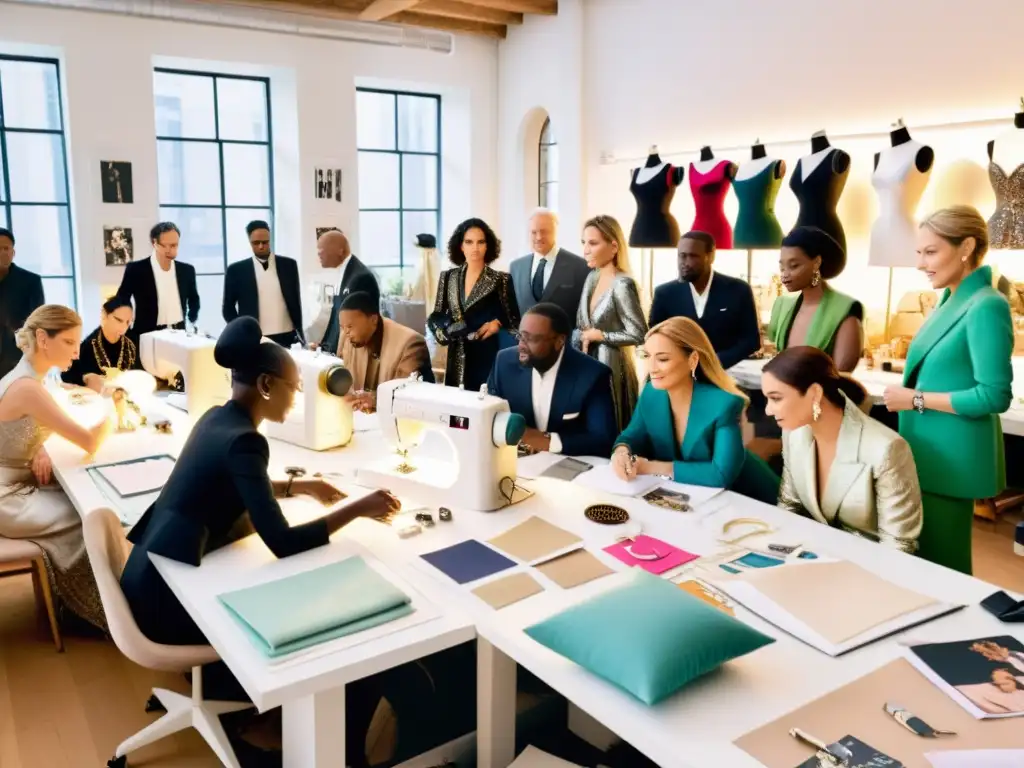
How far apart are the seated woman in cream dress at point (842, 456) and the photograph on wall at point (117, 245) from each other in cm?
520

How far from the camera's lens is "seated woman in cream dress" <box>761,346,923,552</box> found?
223 centimetres

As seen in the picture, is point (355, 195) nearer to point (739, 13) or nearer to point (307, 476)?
point (739, 13)

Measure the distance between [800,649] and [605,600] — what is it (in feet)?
1.20

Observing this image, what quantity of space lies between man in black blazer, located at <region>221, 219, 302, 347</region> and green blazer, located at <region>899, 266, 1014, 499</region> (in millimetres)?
3718

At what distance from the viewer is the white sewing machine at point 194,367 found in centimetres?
322

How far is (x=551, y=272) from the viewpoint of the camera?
178 inches

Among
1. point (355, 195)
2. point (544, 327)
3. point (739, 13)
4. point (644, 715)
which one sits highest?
point (739, 13)

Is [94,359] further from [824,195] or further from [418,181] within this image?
[418,181]

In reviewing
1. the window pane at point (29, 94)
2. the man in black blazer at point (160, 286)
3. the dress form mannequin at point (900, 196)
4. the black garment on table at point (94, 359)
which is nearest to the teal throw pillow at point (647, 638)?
the black garment on table at point (94, 359)

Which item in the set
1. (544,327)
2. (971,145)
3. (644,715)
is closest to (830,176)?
(971,145)

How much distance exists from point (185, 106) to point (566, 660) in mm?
6367

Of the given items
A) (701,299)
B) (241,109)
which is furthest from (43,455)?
(241,109)

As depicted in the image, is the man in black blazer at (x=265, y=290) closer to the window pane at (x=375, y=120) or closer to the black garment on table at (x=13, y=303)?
the black garment on table at (x=13, y=303)

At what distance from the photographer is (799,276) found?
3.47m
